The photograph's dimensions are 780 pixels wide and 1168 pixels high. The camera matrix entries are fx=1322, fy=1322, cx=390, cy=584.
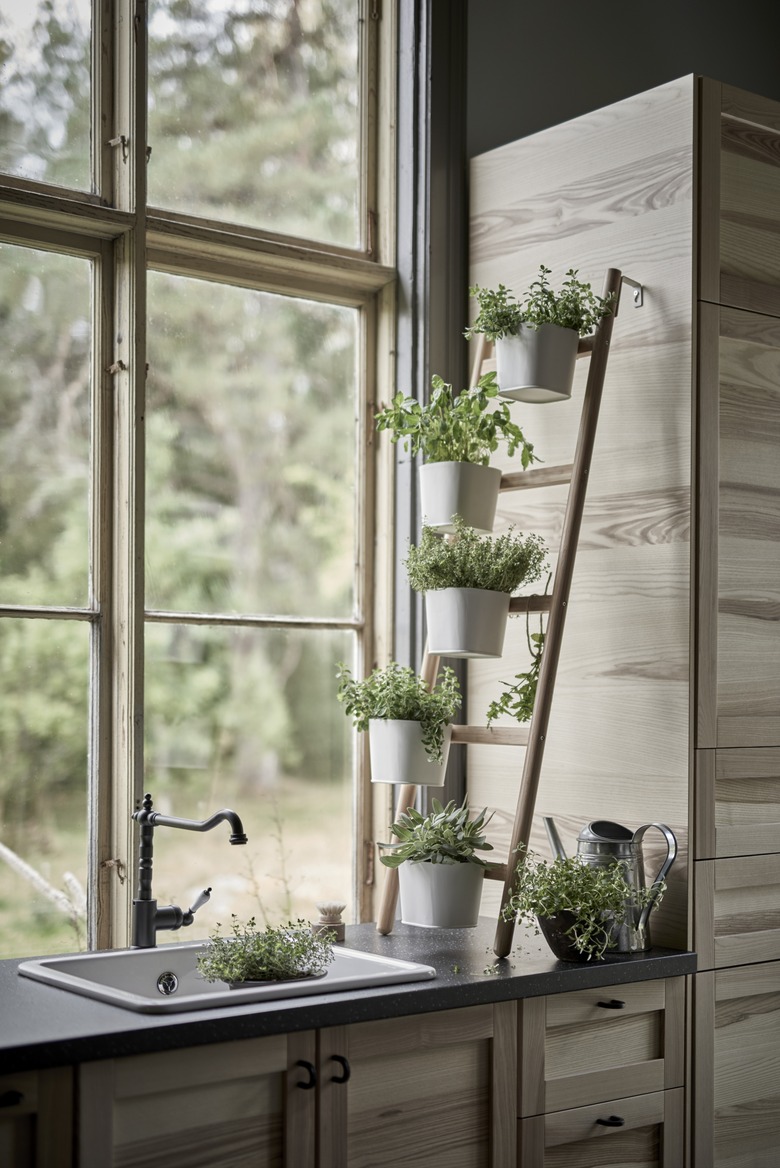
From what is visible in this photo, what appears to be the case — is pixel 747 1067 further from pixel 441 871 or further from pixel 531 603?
pixel 531 603

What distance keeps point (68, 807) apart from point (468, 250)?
4.86 ft

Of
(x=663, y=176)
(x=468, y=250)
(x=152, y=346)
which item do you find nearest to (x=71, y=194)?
(x=152, y=346)

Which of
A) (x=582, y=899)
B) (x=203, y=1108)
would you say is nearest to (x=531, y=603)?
(x=582, y=899)

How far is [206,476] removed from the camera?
2717 mm

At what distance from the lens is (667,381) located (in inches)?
98.3

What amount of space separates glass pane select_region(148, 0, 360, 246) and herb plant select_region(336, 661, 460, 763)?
3.33 feet

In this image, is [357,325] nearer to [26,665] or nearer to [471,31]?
[471,31]

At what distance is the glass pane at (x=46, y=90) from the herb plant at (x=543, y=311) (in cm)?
83

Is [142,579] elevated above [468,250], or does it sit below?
below

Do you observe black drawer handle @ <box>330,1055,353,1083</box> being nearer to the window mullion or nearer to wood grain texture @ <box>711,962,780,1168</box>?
the window mullion

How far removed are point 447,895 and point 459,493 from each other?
75 centimetres

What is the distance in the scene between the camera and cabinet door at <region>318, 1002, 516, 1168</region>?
6.54ft

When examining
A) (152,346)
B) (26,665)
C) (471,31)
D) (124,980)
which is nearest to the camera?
(124,980)

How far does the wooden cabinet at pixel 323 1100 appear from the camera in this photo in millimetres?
1816
